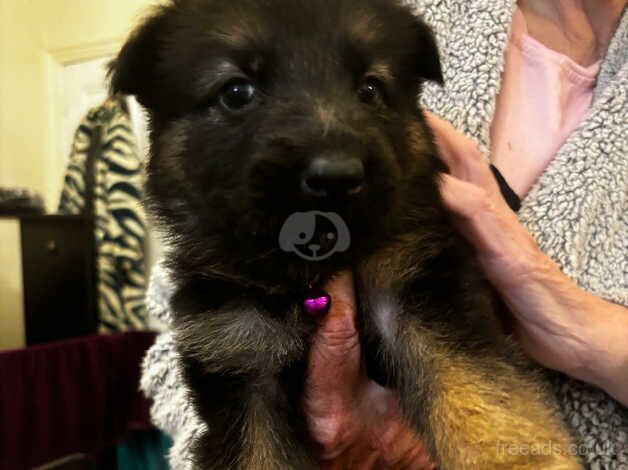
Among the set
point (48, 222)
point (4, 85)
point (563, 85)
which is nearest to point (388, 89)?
point (563, 85)

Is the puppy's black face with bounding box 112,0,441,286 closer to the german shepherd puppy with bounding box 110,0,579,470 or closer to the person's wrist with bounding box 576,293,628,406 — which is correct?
the german shepherd puppy with bounding box 110,0,579,470

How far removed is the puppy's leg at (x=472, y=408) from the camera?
1015 mm

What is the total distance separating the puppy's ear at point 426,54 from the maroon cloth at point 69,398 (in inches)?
70.7

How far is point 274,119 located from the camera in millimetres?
1018

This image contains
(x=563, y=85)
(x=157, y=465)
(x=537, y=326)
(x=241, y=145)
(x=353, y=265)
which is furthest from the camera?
(x=157, y=465)

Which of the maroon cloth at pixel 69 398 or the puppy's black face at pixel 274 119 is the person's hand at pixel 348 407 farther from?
the maroon cloth at pixel 69 398

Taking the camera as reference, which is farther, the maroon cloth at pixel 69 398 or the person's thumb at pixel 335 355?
the maroon cloth at pixel 69 398

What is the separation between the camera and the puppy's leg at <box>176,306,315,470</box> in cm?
113

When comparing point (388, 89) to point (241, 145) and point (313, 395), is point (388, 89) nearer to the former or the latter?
point (241, 145)

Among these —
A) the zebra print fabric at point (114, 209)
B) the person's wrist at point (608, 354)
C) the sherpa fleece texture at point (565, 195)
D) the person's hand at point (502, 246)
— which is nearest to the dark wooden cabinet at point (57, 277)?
the zebra print fabric at point (114, 209)

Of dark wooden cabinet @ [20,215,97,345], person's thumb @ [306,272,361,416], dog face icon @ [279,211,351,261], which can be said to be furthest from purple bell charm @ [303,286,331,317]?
dark wooden cabinet @ [20,215,97,345]

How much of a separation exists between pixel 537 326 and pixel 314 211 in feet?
2.39

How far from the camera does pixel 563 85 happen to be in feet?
5.67

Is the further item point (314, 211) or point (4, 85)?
A: point (4, 85)
